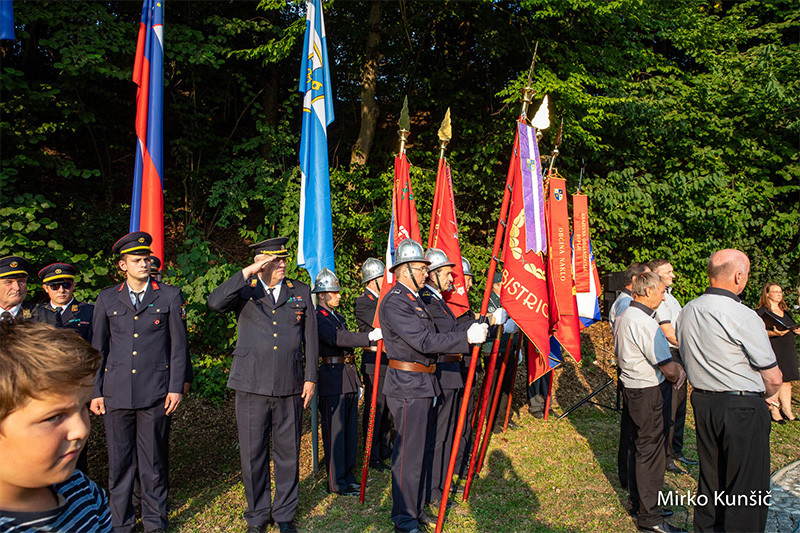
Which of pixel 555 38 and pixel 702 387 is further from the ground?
pixel 555 38

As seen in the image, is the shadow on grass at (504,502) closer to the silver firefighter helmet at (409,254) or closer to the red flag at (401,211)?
the silver firefighter helmet at (409,254)

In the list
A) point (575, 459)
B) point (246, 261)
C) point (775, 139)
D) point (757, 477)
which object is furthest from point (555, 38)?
point (757, 477)

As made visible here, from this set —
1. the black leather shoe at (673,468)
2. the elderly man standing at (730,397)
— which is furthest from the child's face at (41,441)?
the black leather shoe at (673,468)

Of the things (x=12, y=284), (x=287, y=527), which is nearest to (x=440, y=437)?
(x=287, y=527)

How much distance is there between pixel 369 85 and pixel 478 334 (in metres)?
8.71

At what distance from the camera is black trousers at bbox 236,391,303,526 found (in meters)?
4.46

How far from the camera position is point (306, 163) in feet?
20.4

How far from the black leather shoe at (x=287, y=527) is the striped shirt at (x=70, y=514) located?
3273 millimetres

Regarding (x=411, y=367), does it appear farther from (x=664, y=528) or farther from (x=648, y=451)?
(x=664, y=528)

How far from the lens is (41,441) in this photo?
46.9 inches

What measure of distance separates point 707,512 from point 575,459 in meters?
2.61

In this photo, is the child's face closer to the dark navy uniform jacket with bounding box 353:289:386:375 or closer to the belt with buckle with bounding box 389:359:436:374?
the belt with buckle with bounding box 389:359:436:374

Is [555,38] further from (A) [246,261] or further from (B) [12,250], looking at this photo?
(B) [12,250]

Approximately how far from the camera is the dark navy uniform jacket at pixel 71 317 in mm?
4696
